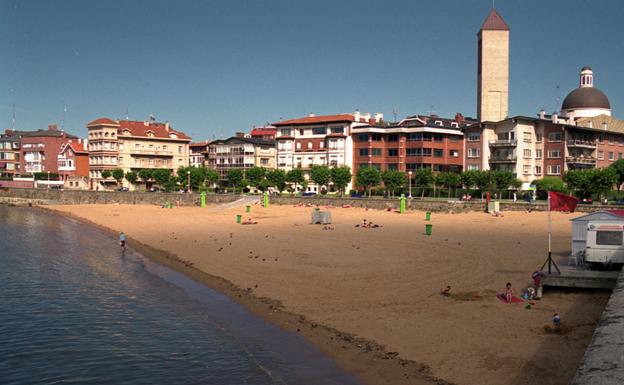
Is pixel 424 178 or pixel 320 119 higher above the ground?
pixel 320 119

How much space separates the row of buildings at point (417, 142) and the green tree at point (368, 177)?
22.6 feet

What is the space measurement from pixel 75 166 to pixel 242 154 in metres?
42.1

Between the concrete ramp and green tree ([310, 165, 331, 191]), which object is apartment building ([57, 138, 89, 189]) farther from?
green tree ([310, 165, 331, 191])

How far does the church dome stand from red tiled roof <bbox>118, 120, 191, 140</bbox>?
78.8 m

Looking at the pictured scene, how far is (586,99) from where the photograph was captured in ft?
316

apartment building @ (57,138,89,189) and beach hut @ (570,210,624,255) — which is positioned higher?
apartment building @ (57,138,89,189)

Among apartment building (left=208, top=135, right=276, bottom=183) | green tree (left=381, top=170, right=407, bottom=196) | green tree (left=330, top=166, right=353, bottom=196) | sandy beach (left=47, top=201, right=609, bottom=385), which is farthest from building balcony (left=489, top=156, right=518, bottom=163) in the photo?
apartment building (left=208, top=135, right=276, bottom=183)

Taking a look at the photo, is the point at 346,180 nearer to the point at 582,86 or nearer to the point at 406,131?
the point at 406,131

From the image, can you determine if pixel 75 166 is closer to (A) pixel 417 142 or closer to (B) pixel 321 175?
(B) pixel 321 175

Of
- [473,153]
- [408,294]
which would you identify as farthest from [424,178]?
[408,294]

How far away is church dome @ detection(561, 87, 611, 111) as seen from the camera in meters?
95.9

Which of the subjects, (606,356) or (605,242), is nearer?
→ (606,356)

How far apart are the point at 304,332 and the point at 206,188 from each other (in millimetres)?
92686

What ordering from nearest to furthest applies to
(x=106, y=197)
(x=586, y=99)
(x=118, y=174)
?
(x=586, y=99), (x=106, y=197), (x=118, y=174)
